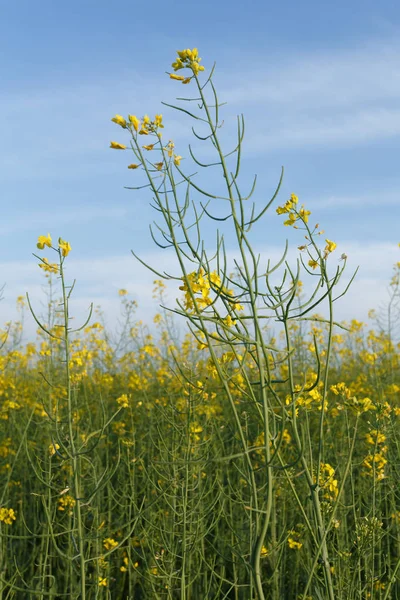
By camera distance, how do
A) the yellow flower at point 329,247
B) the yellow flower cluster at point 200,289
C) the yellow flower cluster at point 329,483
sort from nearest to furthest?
1. the yellow flower cluster at point 200,289
2. the yellow flower at point 329,247
3. the yellow flower cluster at point 329,483

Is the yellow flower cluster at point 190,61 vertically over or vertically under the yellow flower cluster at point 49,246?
over

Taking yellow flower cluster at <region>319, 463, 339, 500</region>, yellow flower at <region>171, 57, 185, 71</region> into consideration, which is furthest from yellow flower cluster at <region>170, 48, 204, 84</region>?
yellow flower cluster at <region>319, 463, 339, 500</region>

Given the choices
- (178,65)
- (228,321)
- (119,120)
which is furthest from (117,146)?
(228,321)

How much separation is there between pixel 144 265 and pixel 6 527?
115 inches

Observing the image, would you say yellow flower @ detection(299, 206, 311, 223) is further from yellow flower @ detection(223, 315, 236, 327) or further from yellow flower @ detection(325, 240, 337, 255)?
yellow flower @ detection(223, 315, 236, 327)

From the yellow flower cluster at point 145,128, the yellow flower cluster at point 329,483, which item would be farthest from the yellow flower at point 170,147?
the yellow flower cluster at point 329,483

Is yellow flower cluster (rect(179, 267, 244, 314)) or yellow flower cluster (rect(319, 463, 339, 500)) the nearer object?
yellow flower cluster (rect(179, 267, 244, 314))

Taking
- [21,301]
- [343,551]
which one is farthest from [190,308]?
[21,301]

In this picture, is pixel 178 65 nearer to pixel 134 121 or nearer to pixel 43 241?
pixel 134 121

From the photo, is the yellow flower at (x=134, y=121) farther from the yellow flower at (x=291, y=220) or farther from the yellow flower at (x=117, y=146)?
the yellow flower at (x=291, y=220)

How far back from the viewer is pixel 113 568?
3875mm

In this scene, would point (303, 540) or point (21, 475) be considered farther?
point (21, 475)

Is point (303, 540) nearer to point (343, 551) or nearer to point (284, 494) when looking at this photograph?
point (284, 494)

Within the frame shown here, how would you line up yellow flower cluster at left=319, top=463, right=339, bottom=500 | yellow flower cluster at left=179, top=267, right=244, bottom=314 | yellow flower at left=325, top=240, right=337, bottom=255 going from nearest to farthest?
yellow flower cluster at left=179, top=267, right=244, bottom=314, yellow flower at left=325, top=240, right=337, bottom=255, yellow flower cluster at left=319, top=463, right=339, bottom=500
